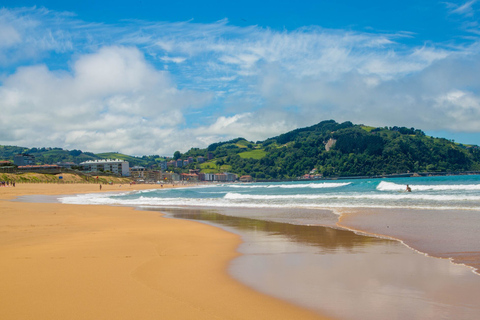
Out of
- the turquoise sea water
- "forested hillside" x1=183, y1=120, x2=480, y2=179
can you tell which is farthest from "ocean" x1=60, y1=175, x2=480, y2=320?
"forested hillside" x1=183, y1=120, x2=480, y2=179

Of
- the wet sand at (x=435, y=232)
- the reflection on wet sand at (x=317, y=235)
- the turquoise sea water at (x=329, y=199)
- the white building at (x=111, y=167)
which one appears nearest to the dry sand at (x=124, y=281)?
the reflection on wet sand at (x=317, y=235)

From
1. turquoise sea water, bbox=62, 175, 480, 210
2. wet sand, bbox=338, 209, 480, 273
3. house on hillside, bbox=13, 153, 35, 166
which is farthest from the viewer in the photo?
house on hillside, bbox=13, 153, 35, 166

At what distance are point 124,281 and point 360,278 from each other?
11.1 ft

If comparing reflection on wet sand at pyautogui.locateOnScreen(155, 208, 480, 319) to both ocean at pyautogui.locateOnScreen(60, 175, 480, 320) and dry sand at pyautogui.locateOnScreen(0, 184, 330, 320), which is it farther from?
dry sand at pyautogui.locateOnScreen(0, 184, 330, 320)

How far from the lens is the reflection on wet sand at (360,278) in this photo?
400 centimetres

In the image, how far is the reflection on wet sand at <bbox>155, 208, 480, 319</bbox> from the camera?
13.1 ft

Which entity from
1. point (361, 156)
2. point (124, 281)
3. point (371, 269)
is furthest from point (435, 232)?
point (361, 156)

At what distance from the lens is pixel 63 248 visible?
7371mm

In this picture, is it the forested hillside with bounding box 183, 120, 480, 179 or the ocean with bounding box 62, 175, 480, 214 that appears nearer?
the ocean with bounding box 62, 175, 480, 214

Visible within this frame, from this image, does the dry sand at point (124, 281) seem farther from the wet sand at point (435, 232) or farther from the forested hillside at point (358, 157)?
the forested hillside at point (358, 157)

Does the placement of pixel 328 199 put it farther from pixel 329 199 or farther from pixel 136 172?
pixel 136 172

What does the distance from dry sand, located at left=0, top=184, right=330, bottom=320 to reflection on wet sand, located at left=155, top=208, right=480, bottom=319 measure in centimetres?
44

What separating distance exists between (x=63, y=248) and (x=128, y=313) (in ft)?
14.3

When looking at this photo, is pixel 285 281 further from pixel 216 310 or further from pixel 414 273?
pixel 414 273
